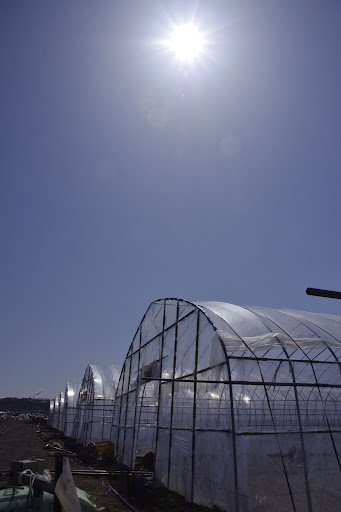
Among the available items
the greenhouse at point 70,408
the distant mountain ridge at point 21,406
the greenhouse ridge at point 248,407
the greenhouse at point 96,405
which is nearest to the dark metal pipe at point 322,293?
the greenhouse ridge at point 248,407

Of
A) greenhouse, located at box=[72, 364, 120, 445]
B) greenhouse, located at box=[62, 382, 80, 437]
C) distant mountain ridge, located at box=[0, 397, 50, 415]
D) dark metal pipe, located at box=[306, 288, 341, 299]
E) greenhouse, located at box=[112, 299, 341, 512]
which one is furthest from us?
distant mountain ridge, located at box=[0, 397, 50, 415]

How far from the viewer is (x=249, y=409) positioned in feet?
36.6

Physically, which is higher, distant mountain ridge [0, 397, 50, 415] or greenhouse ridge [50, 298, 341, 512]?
greenhouse ridge [50, 298, 341, 512]

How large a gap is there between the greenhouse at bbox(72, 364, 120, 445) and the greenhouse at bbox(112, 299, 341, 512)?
1417 cm

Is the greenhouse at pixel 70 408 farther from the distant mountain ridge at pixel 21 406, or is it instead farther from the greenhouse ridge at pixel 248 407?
the distant mountain ridge at pixel 21 406

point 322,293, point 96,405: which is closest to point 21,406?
point 96,405

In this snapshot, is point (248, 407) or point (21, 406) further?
point (21, 406)

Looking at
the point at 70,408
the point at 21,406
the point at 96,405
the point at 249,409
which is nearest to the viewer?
the point at 249,409

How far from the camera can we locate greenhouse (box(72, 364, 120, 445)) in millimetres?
28000

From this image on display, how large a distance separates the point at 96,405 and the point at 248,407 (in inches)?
813

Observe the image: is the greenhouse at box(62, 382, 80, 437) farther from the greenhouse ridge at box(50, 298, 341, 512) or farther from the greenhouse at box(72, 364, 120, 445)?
the greenhouse ridge at box(50, 298, 341, 512)

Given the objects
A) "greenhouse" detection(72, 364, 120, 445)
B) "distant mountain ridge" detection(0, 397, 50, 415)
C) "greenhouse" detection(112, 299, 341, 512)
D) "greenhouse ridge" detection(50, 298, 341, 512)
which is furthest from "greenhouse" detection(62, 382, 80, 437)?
"distant mountain ridge" detection(0, 397, 50, 415)

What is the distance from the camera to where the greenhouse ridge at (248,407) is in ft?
32.8

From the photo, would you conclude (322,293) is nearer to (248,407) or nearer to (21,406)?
(248,407)
